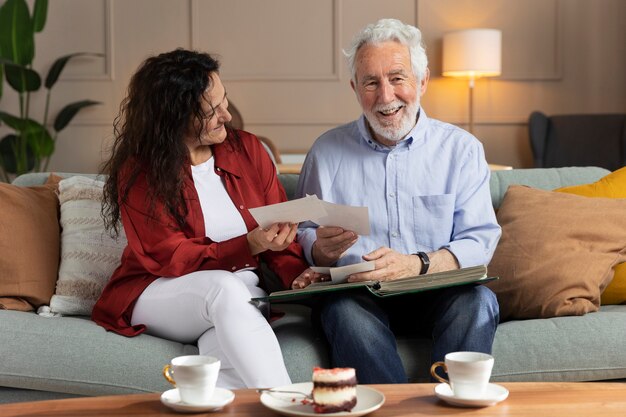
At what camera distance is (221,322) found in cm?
195

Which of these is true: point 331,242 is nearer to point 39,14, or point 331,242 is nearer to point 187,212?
point 187,212

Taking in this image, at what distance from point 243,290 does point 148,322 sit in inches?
12.4

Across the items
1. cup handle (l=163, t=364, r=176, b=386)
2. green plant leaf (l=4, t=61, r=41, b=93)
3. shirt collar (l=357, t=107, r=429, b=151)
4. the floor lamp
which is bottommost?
cup handle (l=163, t=364, r=176, b=386)

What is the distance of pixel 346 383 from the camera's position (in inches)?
51.9

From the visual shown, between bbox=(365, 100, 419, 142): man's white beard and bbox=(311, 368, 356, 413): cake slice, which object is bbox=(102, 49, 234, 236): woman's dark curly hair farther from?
bbox=(311, 368, 356, 413): cake slice

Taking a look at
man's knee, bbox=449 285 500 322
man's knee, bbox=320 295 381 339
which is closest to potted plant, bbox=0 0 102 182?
man's knee, bbox=320 295 381 339

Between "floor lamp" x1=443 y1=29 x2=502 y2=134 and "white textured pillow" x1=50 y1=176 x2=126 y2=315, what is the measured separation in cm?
330

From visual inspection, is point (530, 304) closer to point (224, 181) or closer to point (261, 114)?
point (224, 181)

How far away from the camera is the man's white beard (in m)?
2.38

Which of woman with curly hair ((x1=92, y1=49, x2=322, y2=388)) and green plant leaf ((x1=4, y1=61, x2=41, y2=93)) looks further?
green plant leaf ((x1=4, y1=61, x2=41, y2=93))

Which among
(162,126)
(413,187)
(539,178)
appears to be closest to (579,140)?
(539,178)

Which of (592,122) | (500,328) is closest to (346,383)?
(500,328)

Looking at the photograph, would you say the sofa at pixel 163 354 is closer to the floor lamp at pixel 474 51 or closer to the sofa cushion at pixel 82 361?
the sofa cushion at pixel 82 361

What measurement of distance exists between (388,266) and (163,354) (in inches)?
22.8
